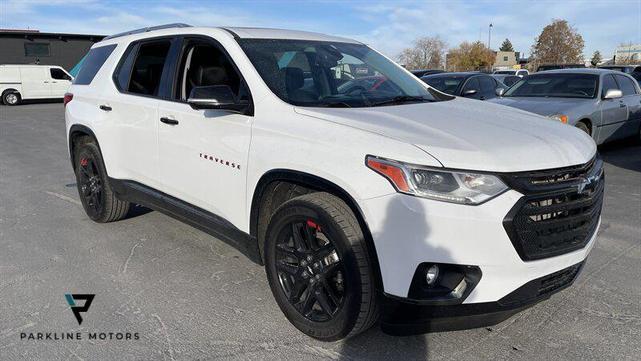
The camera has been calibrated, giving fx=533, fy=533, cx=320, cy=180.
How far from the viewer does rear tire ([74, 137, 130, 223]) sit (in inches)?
204

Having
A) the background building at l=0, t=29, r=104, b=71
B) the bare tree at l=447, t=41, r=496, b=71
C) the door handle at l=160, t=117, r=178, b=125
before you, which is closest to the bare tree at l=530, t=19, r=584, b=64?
the bare tree at l=447, t=41, r=496, b=71

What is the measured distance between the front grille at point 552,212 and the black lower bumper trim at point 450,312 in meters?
0.19

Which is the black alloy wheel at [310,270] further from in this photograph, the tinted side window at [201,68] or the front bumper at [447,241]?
the tinted side window at [201,68]

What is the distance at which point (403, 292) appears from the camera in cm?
263

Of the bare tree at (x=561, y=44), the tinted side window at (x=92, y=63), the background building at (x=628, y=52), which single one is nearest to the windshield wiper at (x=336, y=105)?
the tinted side window at (x=92, y=63)

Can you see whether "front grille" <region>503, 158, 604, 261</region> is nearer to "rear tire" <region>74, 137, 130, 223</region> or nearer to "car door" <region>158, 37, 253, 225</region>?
"car door" <region>158, 37, 253, 225</region>

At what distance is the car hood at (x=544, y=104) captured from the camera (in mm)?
7828

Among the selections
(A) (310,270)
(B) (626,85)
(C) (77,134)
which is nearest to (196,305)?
(A) (310,270)

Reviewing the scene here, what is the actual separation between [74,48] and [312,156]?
38.6 meters

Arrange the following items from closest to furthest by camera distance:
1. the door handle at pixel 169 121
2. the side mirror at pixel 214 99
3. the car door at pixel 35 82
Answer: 1. the side mirror at pixel 214 99
2. the door handle at pixel 169 121
3. the car door at pixel 35 82

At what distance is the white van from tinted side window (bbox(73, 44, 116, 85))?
2067 cm

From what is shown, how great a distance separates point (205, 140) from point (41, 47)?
123 ft

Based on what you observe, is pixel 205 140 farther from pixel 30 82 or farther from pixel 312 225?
pixel 30 82

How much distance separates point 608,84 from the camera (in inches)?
355
